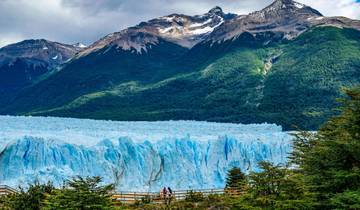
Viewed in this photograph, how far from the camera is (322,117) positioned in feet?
246

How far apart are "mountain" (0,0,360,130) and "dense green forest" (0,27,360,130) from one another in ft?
0.68

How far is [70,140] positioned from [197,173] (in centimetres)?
747

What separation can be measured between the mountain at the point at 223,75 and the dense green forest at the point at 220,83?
0.21 meters

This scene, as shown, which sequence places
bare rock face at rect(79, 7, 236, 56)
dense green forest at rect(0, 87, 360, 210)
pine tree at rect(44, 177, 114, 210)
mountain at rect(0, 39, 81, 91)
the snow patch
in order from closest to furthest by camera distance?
pine tree at rect(44, 177, 114, 210) → dense green forest at rect(0, 87, 360, 210) → the snow patch → bare rock face at rect(79, 7, 236, 56) → mountain at rect(0, 39, 81, 91)

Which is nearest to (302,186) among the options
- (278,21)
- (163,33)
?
(278,21)

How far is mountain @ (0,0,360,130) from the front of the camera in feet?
285

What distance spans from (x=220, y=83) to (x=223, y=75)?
3.21 meters

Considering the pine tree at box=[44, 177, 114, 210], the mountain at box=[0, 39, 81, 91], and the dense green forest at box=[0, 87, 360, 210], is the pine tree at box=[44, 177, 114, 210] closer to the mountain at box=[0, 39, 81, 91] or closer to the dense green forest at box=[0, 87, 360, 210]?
the dense green forest at box=[0, 87, 360, 210]

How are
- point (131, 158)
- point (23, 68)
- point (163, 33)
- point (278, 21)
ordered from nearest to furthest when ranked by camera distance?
point (131, 158) < point (278, 21) < point (163, 33) < point (23, 68)

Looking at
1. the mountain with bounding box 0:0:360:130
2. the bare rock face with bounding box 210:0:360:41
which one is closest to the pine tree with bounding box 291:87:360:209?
the mountain with bounding box 0:0:360:130

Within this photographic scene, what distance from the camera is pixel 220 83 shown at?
10281 centimetres

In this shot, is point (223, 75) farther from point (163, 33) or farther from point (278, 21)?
point (163, 33)

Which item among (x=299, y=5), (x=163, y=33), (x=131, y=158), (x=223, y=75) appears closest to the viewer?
(x=131, y=158)

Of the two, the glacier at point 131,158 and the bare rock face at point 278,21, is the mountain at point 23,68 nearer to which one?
the bare rock face at point 278,21
